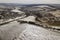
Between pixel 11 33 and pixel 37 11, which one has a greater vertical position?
pixel 37 11

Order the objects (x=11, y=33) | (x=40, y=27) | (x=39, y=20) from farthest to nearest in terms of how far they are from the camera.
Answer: (x=39, y=20) < (x=40, y=27) < (x=11, y=33)

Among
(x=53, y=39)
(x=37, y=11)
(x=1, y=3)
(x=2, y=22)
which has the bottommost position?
(x=53, y=39)

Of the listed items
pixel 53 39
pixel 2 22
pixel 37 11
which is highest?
pixel 37 11

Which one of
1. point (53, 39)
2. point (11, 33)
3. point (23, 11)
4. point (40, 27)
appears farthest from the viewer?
point (23, 11)

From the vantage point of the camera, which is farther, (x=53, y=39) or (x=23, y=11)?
(x=23, y=11)

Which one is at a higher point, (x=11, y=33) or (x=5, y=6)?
(x=5, y=6)

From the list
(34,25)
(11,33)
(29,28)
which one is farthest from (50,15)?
(11,33)

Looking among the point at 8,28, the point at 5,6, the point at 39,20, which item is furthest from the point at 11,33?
the point at 5,6

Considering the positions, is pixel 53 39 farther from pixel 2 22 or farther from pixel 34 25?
pixel 2 22

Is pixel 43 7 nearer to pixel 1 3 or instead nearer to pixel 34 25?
pixel 34 25
